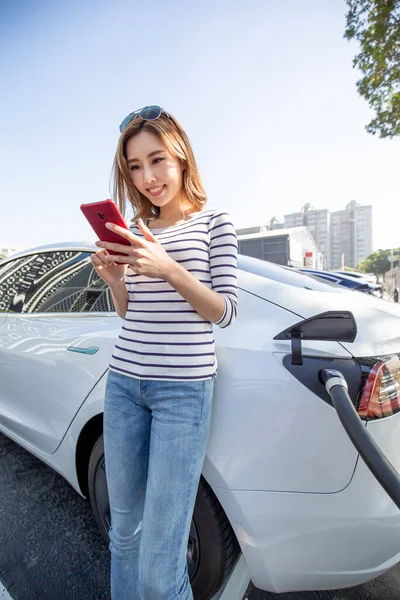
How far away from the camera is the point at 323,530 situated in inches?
42.1

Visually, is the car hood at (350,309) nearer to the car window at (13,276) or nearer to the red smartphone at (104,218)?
the red smartphone at (104,218)

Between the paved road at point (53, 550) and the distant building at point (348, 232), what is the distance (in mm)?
98261

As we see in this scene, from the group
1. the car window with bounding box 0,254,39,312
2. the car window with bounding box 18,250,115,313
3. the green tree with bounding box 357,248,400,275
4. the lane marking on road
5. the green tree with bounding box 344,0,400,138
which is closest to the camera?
the lane marking on road

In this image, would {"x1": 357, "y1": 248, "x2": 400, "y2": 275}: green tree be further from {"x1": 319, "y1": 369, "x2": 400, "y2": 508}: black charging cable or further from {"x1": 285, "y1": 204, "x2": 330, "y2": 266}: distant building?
{"x1": 319, "y1": 369, "x2": 400, "y2": 508}: black charging cable

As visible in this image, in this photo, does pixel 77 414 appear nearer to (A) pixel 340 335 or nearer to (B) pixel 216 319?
(B) pixel 216 319

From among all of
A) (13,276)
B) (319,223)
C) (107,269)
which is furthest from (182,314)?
(319,223)

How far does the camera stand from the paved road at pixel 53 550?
151cm

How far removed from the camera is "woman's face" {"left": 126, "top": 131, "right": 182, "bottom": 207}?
113cm

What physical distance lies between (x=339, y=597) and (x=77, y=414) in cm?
137

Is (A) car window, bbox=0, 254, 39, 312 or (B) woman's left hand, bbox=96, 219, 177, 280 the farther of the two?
(A) car window, bbox=0, 254, 39, 312

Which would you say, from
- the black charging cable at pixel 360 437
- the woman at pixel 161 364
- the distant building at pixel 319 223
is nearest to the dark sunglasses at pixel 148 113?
the woman at pixel 161 364

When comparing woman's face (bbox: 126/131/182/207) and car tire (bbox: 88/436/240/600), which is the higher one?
woman's face (bbox: 126/131/182/207)

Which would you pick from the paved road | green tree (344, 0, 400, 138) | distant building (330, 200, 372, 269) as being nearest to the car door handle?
the paved road

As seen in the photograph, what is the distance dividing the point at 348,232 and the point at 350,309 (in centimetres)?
10376
